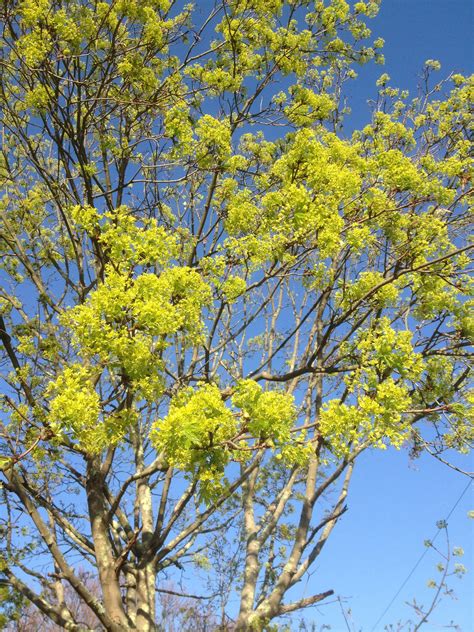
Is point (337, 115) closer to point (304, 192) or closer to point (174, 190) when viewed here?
point (174, 190)

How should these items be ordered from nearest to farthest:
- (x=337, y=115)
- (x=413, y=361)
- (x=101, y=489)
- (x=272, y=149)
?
(x=413, y=361)
(x=101, y=489)
(x=272, y=149)
(x=337, y=115)

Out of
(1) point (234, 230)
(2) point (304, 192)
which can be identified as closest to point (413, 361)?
(2) point (304, 192)

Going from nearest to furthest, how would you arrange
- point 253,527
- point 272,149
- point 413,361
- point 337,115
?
point 413,361 → point 272,149 → point 253,527 → point 337,115

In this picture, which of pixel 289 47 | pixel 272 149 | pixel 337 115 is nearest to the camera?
pixel 289 47

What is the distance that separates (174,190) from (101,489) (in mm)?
4986

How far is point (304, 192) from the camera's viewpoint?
243 inches

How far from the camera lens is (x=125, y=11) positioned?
7.43 m

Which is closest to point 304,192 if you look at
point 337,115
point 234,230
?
point 234,230

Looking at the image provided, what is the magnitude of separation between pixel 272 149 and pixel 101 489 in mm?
5264

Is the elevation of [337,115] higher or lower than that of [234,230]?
higher

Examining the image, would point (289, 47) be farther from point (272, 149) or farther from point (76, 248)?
point (76, 248)

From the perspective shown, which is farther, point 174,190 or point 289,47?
point 174,190

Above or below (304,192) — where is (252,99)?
above

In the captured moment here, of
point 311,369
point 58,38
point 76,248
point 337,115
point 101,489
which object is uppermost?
point 337,115
